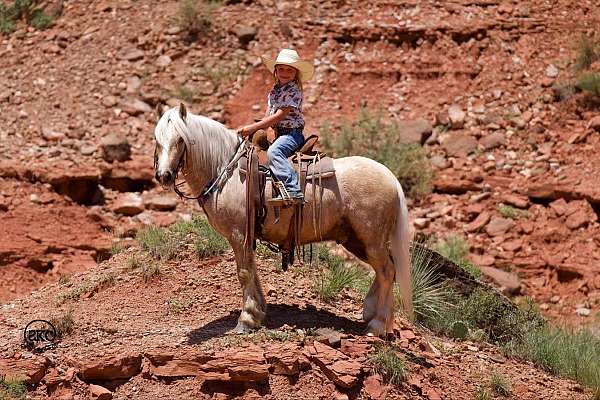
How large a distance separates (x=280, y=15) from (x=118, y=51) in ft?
11.0

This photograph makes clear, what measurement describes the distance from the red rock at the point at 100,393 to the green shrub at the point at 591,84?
39.6ft

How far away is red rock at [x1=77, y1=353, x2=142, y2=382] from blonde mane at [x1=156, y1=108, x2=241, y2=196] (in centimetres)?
158

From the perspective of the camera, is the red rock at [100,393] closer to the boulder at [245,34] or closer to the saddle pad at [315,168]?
the saddle pad at [315,168]

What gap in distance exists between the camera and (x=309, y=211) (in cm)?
854

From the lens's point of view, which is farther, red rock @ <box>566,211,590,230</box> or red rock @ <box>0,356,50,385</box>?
red rock @ <box>566,211,590,230</box>

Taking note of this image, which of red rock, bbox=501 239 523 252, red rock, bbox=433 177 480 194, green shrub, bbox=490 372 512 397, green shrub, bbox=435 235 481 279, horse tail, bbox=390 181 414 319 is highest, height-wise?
horse tail, bbox=390 181 414 319

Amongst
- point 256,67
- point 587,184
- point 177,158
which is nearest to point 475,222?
point 587,184

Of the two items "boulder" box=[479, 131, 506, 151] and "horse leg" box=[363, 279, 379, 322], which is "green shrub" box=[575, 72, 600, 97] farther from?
"horse leg" box=[363, 279, 379, 322]

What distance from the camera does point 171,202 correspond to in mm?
16156

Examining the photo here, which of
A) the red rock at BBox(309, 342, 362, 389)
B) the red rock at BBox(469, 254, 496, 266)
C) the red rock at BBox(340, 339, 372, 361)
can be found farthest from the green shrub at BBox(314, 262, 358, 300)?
the red rock at BBox(469, 254, 496, 266)

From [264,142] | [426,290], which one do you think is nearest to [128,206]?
[426,290]

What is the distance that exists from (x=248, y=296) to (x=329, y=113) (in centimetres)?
995

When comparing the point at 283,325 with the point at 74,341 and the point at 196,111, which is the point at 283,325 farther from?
the point at 196,111

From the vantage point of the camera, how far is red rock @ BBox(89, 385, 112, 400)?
7941 mm
